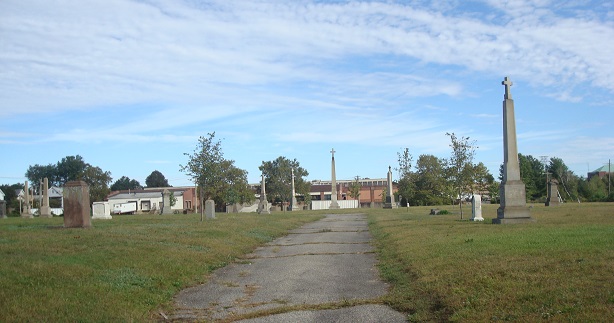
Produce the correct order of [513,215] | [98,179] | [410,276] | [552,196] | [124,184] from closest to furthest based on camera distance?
[410,276]
[513,215]
[552,196]
[98,179]
[124,184]

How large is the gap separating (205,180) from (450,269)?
29.1 m

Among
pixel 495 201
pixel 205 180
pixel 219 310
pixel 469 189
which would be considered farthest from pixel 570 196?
pixel 219 310

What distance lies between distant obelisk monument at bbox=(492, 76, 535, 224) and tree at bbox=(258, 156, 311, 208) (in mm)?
78355

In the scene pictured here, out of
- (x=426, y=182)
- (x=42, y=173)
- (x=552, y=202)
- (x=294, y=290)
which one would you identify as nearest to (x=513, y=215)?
(x=294, y=290)

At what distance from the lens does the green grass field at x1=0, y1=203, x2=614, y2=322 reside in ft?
22.9

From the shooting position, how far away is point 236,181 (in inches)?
3081

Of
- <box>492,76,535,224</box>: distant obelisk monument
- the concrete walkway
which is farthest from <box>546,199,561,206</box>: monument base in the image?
the concrete walkway

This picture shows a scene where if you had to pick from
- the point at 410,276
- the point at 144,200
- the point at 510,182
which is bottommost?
the point at 144,200

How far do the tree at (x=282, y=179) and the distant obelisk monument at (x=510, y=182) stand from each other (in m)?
78.4

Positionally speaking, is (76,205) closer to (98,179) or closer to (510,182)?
(510,182)

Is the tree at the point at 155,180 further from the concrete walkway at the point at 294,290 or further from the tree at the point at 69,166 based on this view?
the concrete walkway at the point at 294,290

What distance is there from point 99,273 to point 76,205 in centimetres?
1052

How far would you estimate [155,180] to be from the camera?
154 metres

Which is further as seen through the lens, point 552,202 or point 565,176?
point 565,176
